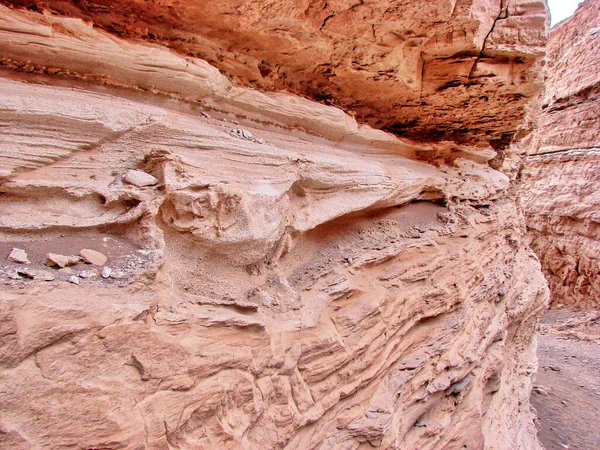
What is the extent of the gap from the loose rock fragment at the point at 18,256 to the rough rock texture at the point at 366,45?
3.23 ft

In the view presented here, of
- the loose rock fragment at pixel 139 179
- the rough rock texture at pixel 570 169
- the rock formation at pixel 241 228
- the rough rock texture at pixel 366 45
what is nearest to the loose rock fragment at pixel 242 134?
the rock formation at pixel 241 228

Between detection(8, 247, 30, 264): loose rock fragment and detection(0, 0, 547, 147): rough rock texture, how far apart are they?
99 cm

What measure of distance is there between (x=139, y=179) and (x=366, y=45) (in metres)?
1.89

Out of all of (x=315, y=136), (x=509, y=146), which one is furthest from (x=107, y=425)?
(x=509, y=146)

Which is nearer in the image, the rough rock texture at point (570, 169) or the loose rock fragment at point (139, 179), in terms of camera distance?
the loose rock fragment at point (139, 179)

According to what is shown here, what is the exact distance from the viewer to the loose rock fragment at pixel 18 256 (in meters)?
1.53

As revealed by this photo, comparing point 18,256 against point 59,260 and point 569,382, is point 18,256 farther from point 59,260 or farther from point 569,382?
point 569,382

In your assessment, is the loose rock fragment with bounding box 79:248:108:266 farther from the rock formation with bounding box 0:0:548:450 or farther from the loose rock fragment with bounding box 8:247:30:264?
the loose rock fragment with bounding box 8:247:30:264

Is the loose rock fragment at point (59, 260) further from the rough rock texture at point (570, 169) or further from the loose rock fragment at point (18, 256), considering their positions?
the rough rock texture at point (570, 169)

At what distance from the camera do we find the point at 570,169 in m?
9.92

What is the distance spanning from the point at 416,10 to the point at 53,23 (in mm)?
2110

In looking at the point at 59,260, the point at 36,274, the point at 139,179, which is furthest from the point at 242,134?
the point at 36,274

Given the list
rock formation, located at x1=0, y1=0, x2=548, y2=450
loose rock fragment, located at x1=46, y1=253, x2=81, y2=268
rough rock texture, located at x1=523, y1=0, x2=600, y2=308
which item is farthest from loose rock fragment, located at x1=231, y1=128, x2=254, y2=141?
rough rock texture, located at x1=523, y1=0, x2=600, y2=308

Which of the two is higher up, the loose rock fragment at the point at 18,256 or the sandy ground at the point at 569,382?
the loose rock fragment at the point at 18,256
